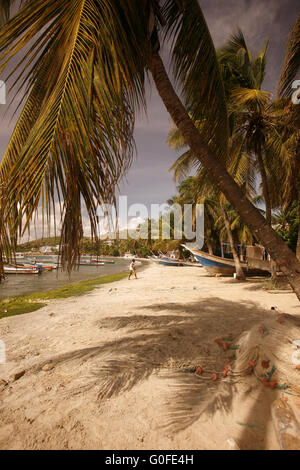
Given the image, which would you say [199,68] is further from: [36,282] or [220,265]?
[36,282]

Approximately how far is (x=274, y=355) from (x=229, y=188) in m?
2.06

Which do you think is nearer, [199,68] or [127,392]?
[127,392]

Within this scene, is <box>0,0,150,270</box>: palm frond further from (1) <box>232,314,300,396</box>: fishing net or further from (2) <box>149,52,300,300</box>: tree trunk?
(1) <box>232,314,300,396</box>: fishing net

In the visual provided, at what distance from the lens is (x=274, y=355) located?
98.1 inches

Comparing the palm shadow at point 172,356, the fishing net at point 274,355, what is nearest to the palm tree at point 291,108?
the palm shadow at point 172,356

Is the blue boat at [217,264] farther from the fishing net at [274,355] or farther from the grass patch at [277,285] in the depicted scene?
the fishing net at [274,355]

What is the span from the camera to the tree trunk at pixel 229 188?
2.39m

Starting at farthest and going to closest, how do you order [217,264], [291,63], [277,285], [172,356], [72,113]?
[217,264], [277,285], [291,63], [172,356], [72,113]

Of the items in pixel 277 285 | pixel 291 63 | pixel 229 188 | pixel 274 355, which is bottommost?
pixel 277 285

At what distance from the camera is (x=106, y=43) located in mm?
1632

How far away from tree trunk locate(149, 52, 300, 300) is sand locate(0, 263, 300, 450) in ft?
4.51

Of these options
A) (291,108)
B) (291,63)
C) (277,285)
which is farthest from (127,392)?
(277,285)
